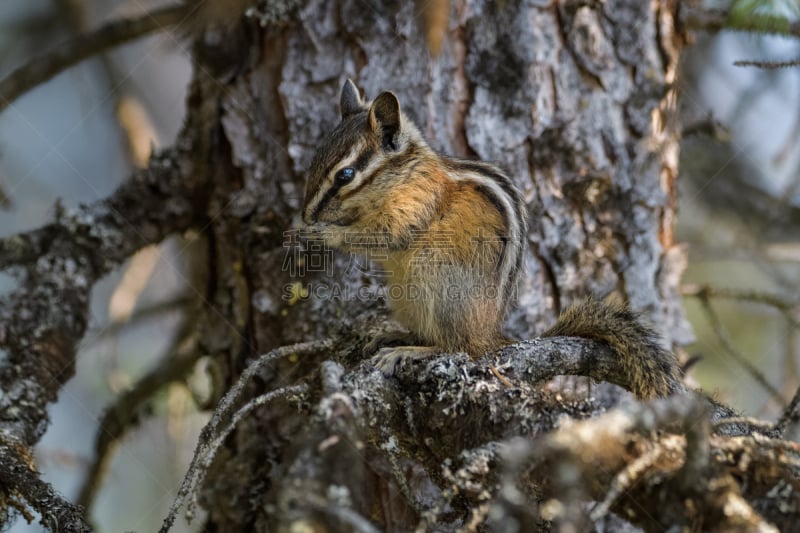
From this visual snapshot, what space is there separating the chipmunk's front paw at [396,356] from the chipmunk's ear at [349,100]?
868mm

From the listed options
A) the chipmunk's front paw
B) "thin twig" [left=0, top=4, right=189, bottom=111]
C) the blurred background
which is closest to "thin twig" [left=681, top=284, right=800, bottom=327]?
the blurred background

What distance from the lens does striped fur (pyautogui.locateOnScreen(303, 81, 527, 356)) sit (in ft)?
7.95

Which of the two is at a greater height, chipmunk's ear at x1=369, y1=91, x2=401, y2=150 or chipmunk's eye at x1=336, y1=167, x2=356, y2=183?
chipmunk's ear at x1=369, y1=91, x2=401, y2=150

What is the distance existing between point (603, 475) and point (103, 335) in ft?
7.96

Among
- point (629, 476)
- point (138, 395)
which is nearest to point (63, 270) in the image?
point (138, 395)

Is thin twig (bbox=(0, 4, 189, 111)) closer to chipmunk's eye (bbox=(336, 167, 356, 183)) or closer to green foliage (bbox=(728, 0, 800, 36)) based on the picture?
chipmunk's eye (bbox=(336, 167, 356, 183))

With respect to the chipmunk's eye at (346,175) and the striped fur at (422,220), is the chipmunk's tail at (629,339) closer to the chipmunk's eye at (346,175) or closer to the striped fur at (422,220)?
the striped fur at (422,220)

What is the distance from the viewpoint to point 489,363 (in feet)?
6.26

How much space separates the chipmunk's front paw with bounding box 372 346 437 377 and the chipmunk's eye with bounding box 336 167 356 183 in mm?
585

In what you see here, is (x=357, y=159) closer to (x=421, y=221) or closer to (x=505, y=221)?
(x=421, y=221)

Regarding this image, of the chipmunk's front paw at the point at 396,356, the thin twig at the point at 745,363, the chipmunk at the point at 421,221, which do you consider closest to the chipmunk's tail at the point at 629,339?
the chipmunk at the point at 421,221

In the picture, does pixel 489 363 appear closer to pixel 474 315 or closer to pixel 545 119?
pixel 474 315

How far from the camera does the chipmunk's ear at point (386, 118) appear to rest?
244 cm

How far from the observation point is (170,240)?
11.9 feet
